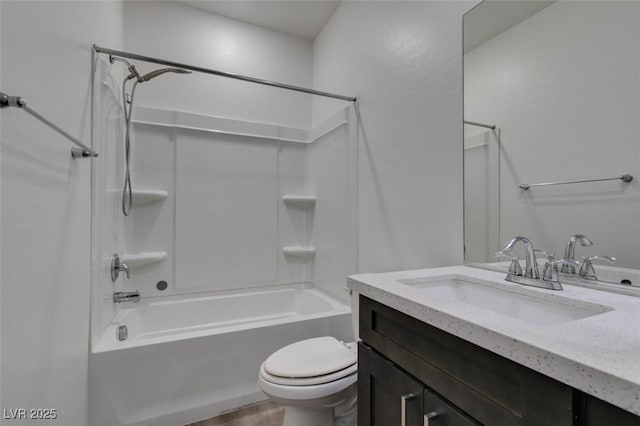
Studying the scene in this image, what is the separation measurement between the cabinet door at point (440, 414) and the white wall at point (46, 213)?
104 cm

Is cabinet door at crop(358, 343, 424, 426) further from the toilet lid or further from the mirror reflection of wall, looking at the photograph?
the mirror reflection of wall

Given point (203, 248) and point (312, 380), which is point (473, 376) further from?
point (203, 248)

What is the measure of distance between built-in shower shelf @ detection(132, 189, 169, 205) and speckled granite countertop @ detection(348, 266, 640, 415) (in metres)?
1.95

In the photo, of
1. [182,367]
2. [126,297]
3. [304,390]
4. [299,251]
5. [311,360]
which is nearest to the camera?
[304,390]

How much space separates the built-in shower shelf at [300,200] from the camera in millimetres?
2661

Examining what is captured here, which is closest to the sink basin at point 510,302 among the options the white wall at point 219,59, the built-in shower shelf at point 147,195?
the built-in shower shelf at point 147,195

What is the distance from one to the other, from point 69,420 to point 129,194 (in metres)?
1.37

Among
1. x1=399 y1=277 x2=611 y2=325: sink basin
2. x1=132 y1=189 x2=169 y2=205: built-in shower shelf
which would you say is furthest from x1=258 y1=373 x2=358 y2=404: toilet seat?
x1=132 y1=189 x2=169 y2=205: built-in shower shelf

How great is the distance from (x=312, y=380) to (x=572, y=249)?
1.04 meters

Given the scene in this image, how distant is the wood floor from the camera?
5.22ft

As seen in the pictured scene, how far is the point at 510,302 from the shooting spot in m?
0.91

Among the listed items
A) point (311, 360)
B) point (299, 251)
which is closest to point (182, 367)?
point (311, 360)

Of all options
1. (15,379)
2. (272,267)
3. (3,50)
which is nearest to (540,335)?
(15,379)

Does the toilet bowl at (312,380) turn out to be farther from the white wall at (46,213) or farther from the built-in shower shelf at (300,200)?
the built-in shower shelf at (300,200)
